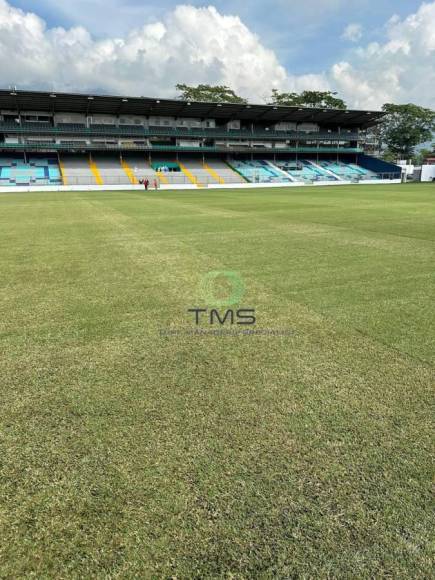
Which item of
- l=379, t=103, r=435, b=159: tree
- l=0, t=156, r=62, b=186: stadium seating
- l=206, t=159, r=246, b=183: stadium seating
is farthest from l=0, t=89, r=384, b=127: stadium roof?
l=379, t=103, r=435, b=159: tree

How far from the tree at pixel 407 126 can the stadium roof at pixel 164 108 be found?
27.3 meters

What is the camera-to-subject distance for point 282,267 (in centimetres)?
777

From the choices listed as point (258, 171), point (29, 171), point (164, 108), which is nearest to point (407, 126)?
point (258, 171)

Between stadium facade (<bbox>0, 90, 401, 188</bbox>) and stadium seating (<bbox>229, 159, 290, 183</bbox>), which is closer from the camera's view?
stadium facade (<bbox>0, 90, 401, 188</bbox>)

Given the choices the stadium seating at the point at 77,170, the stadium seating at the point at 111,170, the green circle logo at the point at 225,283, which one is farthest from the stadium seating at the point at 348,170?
the green circle logo at the point at 225,283

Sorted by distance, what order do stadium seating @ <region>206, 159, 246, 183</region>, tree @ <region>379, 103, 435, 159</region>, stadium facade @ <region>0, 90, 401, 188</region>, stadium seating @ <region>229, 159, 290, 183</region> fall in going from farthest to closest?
tree @ <region>379, 103, 435, 159</region> < stadium seating @ <region>229, 159, 290, 183</region> < stadium seating @ <region>206, 159, 246, 183</region> < stadium facade @ <region>0, 90, 401, 188</region>

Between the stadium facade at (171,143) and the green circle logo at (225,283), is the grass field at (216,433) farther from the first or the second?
the stadium facade at (171,143)

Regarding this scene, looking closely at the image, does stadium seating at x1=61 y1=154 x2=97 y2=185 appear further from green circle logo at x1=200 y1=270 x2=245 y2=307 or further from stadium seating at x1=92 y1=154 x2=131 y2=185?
green circle logo at x1=200 y1=270 x2=245 y2=307

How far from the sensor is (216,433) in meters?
2.84

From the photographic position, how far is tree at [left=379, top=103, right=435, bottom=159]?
288 ft

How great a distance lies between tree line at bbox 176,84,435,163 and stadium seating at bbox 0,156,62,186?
111ft

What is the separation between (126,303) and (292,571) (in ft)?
14.3

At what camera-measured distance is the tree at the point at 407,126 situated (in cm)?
8776

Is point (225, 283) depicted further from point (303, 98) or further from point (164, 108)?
point (303, 98)
